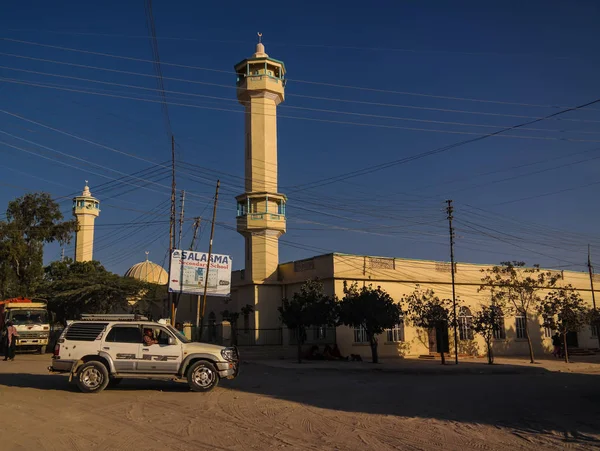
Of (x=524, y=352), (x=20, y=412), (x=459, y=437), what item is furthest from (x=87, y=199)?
(x=459, y=437)

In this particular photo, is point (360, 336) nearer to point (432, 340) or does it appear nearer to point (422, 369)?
point (432, 340)

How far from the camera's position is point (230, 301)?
39.5 meters

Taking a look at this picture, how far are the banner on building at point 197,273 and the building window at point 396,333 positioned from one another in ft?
34.1

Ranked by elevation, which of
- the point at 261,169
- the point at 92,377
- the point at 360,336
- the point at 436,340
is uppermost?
the point at 261,169

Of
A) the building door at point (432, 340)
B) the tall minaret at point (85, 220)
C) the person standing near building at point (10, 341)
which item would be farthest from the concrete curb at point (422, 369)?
Result: the tall minaret at point (85, 220)

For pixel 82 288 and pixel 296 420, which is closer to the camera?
pixel 296 420

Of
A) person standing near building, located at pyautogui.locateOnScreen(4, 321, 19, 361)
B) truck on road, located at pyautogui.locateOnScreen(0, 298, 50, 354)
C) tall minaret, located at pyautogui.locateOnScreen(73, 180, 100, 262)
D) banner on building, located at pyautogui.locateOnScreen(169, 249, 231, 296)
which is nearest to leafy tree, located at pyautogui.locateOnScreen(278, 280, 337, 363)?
banner on building, located at pyautogui.locateOnScreen(169, 249, 231, 296)

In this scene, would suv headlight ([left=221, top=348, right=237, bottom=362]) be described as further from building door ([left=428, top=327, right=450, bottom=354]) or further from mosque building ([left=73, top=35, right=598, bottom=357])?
building door ([left=428, top=327, right=450, bottom=354])

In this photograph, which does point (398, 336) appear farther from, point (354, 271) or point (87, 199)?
point (87, 199)

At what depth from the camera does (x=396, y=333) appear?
107 ft

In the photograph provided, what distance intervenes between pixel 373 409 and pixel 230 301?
2839 centimetres

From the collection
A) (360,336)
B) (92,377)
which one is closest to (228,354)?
(92,377)

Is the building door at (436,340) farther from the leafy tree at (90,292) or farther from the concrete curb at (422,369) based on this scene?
the leafy tree at (90,292)

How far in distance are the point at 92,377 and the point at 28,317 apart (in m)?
19.3
